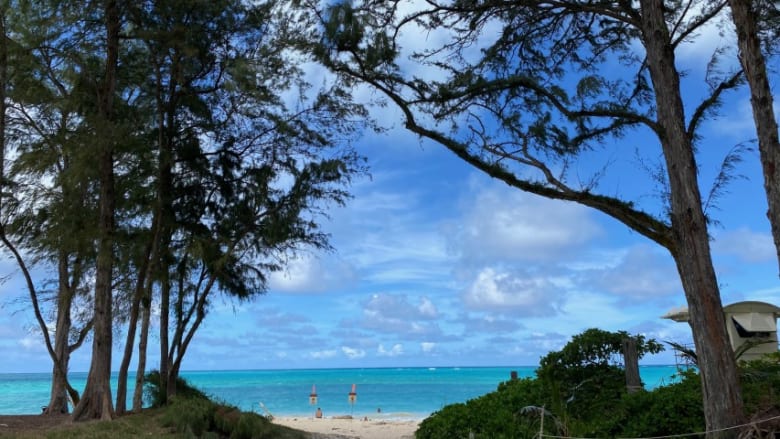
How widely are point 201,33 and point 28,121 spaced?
13.0 ft

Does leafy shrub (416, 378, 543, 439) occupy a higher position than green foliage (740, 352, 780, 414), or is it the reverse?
green foliage (740, 352, 780, 414)

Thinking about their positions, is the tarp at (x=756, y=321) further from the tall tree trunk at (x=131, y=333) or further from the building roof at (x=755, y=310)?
the tall tree trunk at (x=131, y=333)

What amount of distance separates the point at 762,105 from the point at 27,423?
1239 cm

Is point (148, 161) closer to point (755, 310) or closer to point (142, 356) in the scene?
point (142, 356)

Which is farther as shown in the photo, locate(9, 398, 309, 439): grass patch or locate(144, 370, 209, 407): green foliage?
locate(144, 370, 209, 407): green foliage

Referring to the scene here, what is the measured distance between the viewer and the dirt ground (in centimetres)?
1035

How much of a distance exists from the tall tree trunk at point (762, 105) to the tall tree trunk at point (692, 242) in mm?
1001

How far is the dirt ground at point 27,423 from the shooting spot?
1035cm

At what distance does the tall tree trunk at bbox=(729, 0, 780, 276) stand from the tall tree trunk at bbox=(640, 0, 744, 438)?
100 cm

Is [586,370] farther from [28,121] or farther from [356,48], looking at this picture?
[28,121]

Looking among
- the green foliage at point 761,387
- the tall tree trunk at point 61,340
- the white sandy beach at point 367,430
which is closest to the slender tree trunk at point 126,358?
the tall tree trunk at point 61,340

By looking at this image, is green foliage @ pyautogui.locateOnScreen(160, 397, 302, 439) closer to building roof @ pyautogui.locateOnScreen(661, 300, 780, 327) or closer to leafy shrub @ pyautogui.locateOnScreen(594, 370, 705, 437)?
leafy shrub @ pyautogui.locateOnScreen(594, 370, 705, 437)

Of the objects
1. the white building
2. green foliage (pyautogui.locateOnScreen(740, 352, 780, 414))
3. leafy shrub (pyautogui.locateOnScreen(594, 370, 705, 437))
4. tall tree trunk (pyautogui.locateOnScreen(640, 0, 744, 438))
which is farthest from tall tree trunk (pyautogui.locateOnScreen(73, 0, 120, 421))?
the white building

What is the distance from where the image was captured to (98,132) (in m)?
11.1
